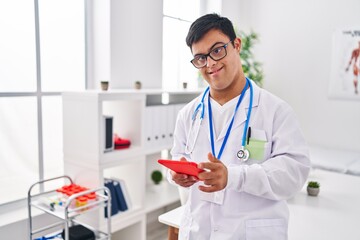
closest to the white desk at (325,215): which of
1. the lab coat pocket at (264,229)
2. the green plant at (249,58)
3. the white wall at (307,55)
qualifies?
the lab coat pocket at (264,229)

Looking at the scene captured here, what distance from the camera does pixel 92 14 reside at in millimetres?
2840

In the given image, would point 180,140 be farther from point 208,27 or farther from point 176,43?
point 176,43

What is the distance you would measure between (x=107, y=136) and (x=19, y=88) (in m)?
0.73

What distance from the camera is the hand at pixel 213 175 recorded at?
101cm

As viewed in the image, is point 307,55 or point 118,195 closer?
point 118,195

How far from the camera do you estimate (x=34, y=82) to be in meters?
2.48

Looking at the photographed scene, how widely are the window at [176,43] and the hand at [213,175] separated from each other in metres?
2.64

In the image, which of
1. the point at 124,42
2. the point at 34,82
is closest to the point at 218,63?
the point at 34,82

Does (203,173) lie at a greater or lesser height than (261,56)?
lesser

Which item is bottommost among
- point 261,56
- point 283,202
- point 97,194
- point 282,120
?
point 97,194

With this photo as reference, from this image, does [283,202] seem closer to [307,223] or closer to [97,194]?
[307,223]

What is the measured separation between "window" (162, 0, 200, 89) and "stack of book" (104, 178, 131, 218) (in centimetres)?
141

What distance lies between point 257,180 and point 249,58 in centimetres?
330


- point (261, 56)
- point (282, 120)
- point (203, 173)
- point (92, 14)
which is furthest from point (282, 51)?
point (203, 173)
